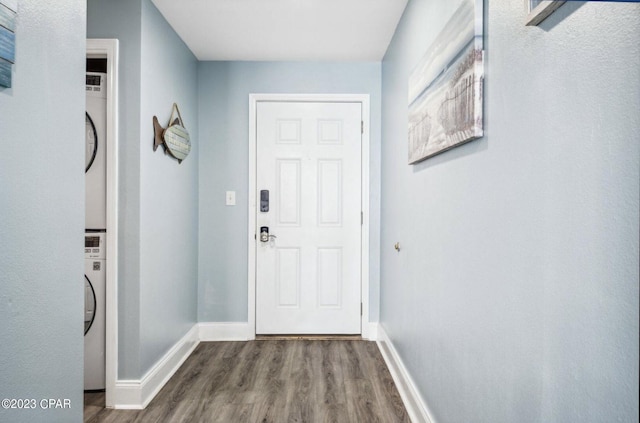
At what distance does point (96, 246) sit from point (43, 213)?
117 cm

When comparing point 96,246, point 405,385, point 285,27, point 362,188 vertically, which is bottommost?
point 405,385

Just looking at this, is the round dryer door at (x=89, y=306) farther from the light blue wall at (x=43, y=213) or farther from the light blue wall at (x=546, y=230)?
the light blue wall at (x=546, y=230)

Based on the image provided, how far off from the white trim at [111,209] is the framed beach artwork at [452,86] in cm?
167

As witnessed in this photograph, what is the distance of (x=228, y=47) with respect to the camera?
291cm

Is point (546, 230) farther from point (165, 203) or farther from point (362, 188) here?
point (362, 188)

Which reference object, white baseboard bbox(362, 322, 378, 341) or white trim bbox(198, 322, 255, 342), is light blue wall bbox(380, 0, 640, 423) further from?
white trim bbox(198, 322, 255, 342)

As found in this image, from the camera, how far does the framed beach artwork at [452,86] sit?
46.6 inches

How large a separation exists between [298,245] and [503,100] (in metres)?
2.35

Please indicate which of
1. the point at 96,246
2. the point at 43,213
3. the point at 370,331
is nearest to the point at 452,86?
the point at 43,213

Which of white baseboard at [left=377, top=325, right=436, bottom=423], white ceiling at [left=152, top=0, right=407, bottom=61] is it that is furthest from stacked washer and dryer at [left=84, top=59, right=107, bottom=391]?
white baseboard at [left=377, top=325, right=436, bottom=423]

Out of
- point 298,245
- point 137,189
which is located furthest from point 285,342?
point 137,189

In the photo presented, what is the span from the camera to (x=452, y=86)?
1.37 m

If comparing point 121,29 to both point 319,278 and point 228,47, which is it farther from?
point 319,278

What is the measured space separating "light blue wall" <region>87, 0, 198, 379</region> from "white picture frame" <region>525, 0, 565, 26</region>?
197cm
